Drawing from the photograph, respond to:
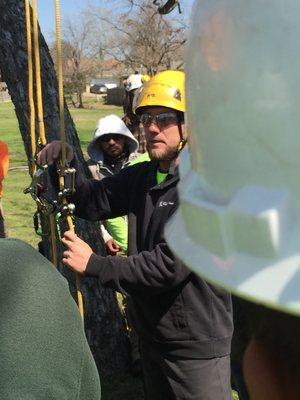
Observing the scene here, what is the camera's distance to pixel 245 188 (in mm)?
995

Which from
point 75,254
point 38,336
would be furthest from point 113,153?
point 38,336

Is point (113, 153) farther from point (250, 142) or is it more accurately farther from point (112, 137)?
point (250, 142)

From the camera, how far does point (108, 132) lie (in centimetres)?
432

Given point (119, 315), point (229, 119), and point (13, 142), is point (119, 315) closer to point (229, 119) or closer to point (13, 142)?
point (229, 119)

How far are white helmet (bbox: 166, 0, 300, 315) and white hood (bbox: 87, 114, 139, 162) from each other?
327 centimetres

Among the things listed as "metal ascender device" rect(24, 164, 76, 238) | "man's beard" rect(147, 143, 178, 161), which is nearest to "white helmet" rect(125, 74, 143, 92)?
"man's beard" rect(147, 143, 178, 161)

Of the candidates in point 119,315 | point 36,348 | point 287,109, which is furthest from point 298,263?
point 119,315

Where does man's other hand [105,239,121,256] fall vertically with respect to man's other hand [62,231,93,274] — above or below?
below

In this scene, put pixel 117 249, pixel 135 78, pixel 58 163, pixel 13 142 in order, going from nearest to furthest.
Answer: pixel 58 163 < pixel 117 249 < pixel 135 78 < pixel 13 142

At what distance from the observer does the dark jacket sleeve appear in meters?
2.62

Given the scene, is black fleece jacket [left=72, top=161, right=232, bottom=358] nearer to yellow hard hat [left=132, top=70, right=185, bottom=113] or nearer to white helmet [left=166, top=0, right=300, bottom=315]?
yellow hard hat [left=132, top=70, right=185, bottom=113]

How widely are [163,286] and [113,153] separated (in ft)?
6.41

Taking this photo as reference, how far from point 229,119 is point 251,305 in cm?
32

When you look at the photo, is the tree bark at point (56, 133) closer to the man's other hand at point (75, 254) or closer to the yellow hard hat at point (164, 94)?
the yellow hard hat at point (164, 94)
